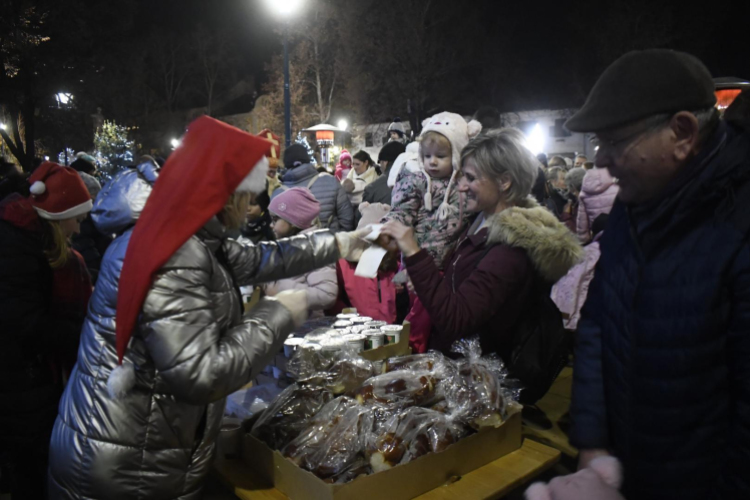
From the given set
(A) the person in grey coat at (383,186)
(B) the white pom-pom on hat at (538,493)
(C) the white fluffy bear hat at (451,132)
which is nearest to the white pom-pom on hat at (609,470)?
(B) the white pom-pom on hat at (538,493)

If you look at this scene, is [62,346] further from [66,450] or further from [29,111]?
[29,111]

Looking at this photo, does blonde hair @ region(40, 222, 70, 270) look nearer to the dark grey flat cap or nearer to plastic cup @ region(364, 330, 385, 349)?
plastic cup @ region(364, 330, 385, 349)

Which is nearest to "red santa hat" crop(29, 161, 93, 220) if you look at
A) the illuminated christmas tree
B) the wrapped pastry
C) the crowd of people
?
the crowd of people

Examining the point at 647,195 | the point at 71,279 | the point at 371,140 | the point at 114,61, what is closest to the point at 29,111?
the point at 114,61

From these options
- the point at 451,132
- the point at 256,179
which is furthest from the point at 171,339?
the point at 451,132

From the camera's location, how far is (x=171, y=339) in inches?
64.9

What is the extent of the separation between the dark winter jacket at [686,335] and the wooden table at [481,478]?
455 millimetres

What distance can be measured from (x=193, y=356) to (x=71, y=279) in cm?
190

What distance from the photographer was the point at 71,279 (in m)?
3.12

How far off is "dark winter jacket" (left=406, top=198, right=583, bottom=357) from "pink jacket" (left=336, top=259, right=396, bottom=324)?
5.27 ft

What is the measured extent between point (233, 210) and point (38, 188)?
1784mm

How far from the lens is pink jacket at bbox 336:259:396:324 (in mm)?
4141

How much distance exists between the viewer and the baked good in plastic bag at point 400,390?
7.42ft

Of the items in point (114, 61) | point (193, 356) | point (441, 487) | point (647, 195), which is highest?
point (114, 61)
